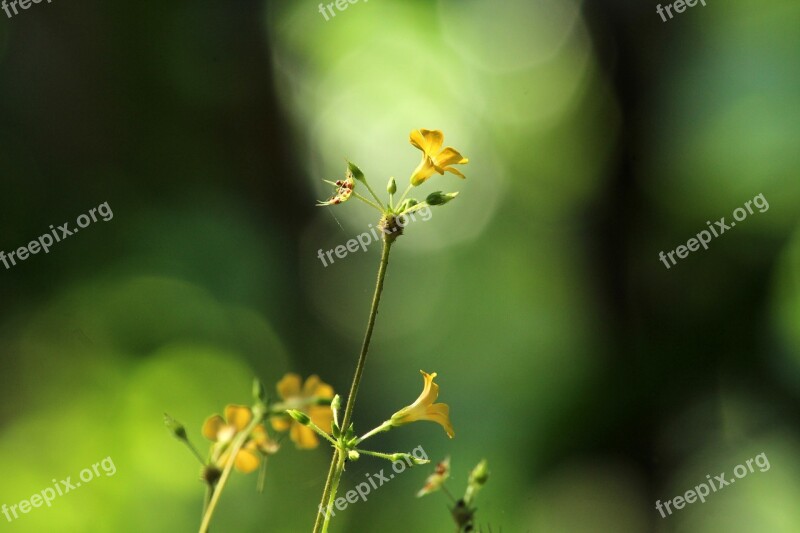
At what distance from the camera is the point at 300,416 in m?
0.45

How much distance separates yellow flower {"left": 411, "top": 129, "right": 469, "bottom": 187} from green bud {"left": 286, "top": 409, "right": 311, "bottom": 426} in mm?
205

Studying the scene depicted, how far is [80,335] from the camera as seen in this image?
3.02 meters

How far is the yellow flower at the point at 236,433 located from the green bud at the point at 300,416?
0.02 meters

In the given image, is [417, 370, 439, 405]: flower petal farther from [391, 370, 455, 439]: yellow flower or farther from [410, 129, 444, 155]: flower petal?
[410, 129, 444, 155]: flower petal

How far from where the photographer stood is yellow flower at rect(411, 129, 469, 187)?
1.73 ft

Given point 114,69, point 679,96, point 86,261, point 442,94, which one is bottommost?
point 679,96

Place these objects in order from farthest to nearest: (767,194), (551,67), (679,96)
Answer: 1. (551,67)
2. (679,96)
3. (767,194)

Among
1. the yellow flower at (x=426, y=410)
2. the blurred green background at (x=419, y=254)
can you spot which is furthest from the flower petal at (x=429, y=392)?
the blurred green background at (x=419, y=254)

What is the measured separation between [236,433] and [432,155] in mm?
264

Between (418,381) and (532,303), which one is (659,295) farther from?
(418,381)

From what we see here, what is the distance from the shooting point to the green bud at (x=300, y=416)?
0.44m

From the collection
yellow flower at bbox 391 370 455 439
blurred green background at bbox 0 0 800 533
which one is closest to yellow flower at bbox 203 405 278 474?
yellow flower at bbox 391 370 455 439

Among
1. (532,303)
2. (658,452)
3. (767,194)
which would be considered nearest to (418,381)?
(532,303)

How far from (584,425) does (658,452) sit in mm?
382
